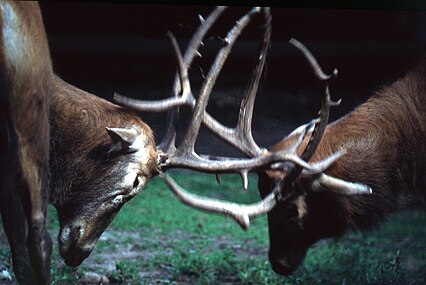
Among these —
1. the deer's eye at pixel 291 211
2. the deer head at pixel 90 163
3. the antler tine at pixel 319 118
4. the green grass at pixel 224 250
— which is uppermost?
the antler tine at pixel 319 118

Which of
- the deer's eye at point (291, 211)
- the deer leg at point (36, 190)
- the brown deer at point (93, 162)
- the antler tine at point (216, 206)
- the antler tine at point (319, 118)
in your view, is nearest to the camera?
the deer leg at point (36, 190)

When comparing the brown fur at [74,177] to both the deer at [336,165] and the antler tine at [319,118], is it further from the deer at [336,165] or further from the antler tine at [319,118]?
the antler tine at [319,118]

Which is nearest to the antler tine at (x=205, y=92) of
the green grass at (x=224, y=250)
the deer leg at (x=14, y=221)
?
the green grass at (x=224, y=250)

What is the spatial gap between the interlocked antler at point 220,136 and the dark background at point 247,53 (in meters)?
0.04

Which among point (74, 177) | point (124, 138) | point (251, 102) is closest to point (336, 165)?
point (251, 102)

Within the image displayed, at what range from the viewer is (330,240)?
139 inches

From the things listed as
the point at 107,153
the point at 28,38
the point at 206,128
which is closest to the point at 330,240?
the point at 206,128

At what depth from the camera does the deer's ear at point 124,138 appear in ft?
10.1

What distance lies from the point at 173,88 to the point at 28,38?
0.68m

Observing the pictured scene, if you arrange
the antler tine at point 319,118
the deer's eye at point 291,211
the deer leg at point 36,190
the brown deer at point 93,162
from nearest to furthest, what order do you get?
the deer leg at point 36,190 → the brown deer at point 93,162 → the antler tine at point 319,118 → the deer's eye at point 291,211

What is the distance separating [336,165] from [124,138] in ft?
2.79

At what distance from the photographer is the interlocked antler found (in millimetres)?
3053

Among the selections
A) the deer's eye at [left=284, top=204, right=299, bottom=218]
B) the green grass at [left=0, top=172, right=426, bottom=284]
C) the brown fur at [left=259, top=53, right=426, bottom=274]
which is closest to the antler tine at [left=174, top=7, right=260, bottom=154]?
the green grass at [left=0, top=172, right=426, bottom=284]

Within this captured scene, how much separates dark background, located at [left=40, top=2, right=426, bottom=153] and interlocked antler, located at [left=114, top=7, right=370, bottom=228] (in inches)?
1.7
